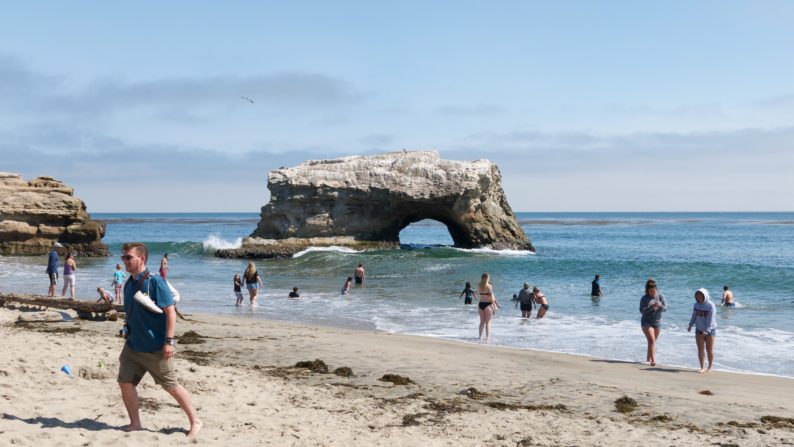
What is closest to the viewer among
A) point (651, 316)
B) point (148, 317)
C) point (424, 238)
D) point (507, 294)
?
point (148, 317)

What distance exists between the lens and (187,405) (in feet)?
19.8

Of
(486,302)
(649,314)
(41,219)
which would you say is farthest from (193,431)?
(41,219)

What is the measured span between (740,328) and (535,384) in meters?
9.90

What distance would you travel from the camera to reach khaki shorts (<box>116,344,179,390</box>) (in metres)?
5.88

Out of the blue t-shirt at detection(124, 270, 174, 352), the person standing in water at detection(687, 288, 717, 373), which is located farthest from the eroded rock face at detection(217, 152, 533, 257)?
the blue t-shirt at detection(124, 270, 174, 352)

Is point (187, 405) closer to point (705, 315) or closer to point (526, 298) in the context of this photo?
point (705, 315)

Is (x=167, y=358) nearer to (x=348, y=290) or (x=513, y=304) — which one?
(x=513, y=304)

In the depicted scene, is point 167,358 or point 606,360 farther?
point 606,360

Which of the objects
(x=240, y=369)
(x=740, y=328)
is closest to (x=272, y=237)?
(x=740, y=328)

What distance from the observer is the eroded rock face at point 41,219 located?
37.5 m

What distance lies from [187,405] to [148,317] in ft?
2.90

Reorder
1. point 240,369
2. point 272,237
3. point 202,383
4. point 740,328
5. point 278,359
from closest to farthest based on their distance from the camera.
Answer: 1. point 202,383
2. point 240,369
3. point 278,359
4. point 740,328
5. point 272,237

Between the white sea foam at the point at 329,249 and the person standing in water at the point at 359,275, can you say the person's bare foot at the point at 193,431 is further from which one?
the white sea foam at the point at 329,249

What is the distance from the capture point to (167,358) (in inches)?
231
